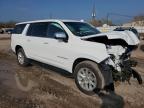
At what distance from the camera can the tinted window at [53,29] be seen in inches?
292

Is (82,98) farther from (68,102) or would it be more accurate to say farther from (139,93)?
(139,93)

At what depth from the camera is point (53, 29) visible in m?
7.66

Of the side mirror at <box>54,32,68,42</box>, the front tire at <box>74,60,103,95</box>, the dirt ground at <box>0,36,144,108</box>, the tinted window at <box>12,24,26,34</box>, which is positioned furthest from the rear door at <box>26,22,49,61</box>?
the front tire at <box>74,60,103,95</box>

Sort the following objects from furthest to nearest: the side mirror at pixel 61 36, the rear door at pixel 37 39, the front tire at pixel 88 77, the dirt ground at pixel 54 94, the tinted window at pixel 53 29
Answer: the rear door at pixel 37 39, the tinted window at pixel 53 29, the side mirror at pixel 61 36, the front tire at pixel 88 77, the dirt ground at pixel 54 94

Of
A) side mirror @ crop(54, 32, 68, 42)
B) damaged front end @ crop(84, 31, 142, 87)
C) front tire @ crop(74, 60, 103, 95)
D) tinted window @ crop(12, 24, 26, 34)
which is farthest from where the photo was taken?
tinted window @ crop(12, 24, 26, 34)

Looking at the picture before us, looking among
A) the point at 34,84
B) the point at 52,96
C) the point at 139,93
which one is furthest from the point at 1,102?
the point at 139,93

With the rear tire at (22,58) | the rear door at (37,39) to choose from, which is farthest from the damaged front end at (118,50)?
the rear tire at (22,58)

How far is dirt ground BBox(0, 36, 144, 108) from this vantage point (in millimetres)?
5605

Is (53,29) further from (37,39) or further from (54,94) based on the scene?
(54,94)

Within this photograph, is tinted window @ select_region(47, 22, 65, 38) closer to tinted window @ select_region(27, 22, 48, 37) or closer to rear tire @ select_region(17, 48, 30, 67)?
tinted window @ select_region(27, 22, 48, 37)

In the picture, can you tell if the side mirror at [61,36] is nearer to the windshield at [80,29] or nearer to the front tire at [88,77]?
the windshield at [80,29]

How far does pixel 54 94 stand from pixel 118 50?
6.57 feet

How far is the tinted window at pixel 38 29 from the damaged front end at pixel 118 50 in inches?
79.4

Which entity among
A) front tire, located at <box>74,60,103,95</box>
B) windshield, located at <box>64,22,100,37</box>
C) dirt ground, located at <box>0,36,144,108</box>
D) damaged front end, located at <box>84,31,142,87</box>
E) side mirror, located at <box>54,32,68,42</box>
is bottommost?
dirt ground, located at <box>0,36,144,108</box>
